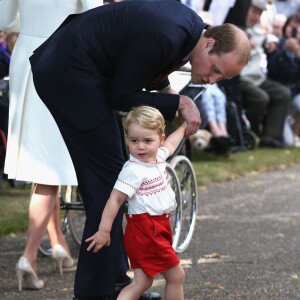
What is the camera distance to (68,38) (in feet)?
16.4

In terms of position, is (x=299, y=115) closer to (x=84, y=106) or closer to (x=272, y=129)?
(x=272, y=129)

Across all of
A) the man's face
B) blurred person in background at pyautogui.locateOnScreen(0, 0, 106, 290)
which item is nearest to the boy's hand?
the man's face

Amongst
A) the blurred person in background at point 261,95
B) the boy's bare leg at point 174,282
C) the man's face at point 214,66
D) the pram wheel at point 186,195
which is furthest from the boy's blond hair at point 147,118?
the blurred person in background at point 261,95

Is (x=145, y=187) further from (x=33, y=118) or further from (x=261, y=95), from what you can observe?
(x=261, y=95)

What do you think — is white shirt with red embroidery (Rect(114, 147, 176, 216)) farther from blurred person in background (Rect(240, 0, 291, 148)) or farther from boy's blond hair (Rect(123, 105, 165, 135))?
blurred person in background (Rect(240, 0, 291, 148))

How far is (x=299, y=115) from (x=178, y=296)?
35.0 feet

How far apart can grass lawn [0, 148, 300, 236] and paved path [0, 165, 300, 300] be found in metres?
0.48

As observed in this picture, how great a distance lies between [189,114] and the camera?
4910 millimetres

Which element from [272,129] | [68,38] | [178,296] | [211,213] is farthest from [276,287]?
[272,129]

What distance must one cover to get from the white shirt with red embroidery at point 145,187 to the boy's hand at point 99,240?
17 centimetres

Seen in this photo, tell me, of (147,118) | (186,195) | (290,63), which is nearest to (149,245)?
(147,118)

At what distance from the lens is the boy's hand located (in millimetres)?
4789

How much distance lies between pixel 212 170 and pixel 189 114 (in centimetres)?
678

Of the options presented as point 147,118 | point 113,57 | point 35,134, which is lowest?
point 35,134
